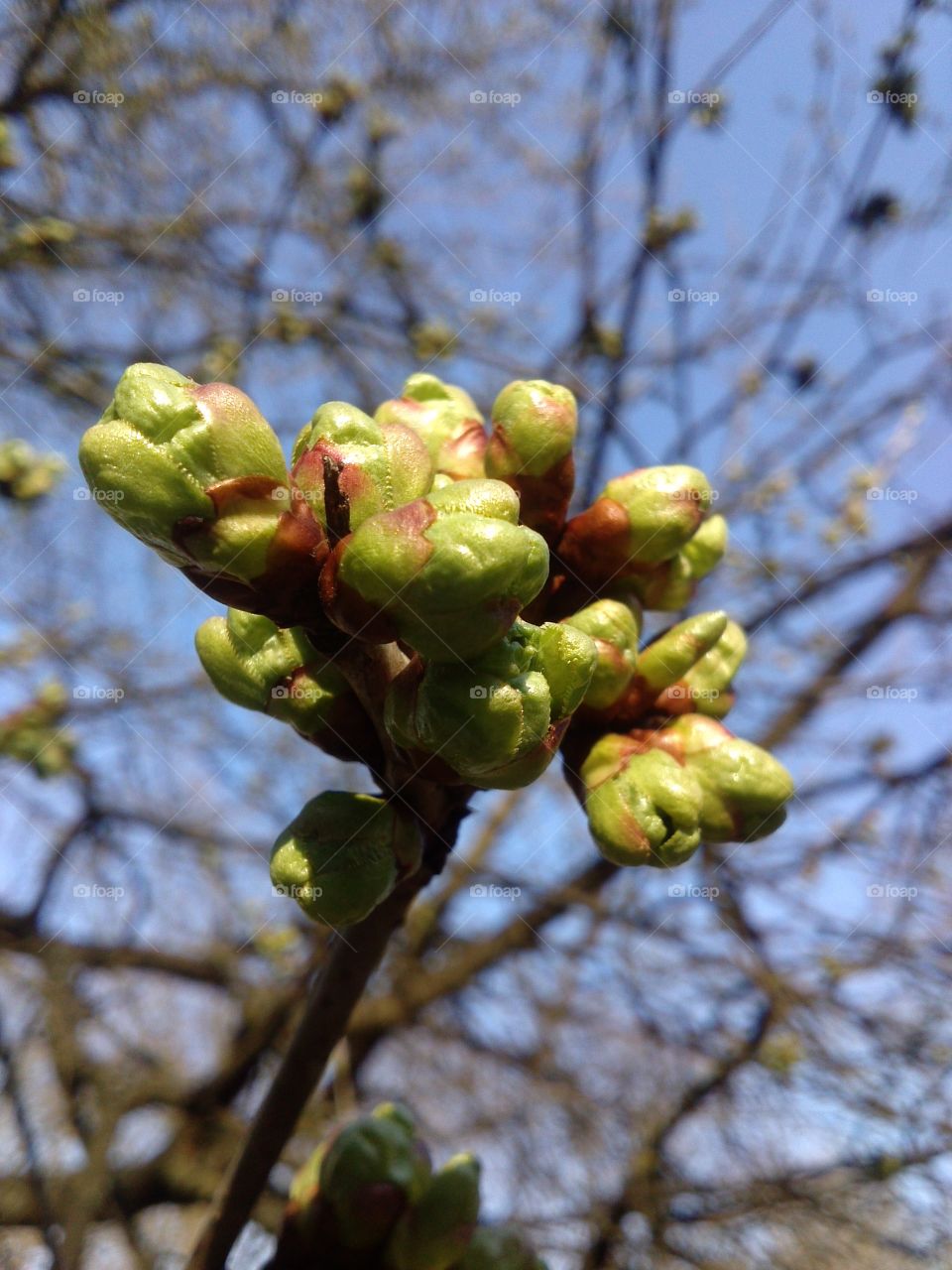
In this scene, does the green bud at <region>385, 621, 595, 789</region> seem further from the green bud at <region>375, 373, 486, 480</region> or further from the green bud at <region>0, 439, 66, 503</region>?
the green bud at <region>0, 439, 66, 503</region>

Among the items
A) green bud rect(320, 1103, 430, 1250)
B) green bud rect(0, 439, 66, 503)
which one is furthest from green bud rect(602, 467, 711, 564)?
green bud rect(0, 439, 66, 503)

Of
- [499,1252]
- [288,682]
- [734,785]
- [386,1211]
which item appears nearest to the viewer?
[288,682]

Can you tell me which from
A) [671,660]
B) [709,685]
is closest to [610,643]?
[671,660]

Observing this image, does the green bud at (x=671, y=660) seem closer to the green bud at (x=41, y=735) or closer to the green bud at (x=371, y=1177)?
the green bud at (x=371, y=1177)

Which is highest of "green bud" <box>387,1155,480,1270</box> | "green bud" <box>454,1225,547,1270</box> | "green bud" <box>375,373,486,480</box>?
"green bud" <box>375,373,486,480</box>

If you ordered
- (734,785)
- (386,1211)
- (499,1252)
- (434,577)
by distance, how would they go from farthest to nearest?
(499,1252) < (386,1211) < (734,785) < (434,577)

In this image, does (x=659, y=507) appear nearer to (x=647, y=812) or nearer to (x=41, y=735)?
(x=647, y=812)

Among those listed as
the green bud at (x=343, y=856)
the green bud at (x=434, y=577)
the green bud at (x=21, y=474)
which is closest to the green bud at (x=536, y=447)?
the green bud at (x=434, y=577)
